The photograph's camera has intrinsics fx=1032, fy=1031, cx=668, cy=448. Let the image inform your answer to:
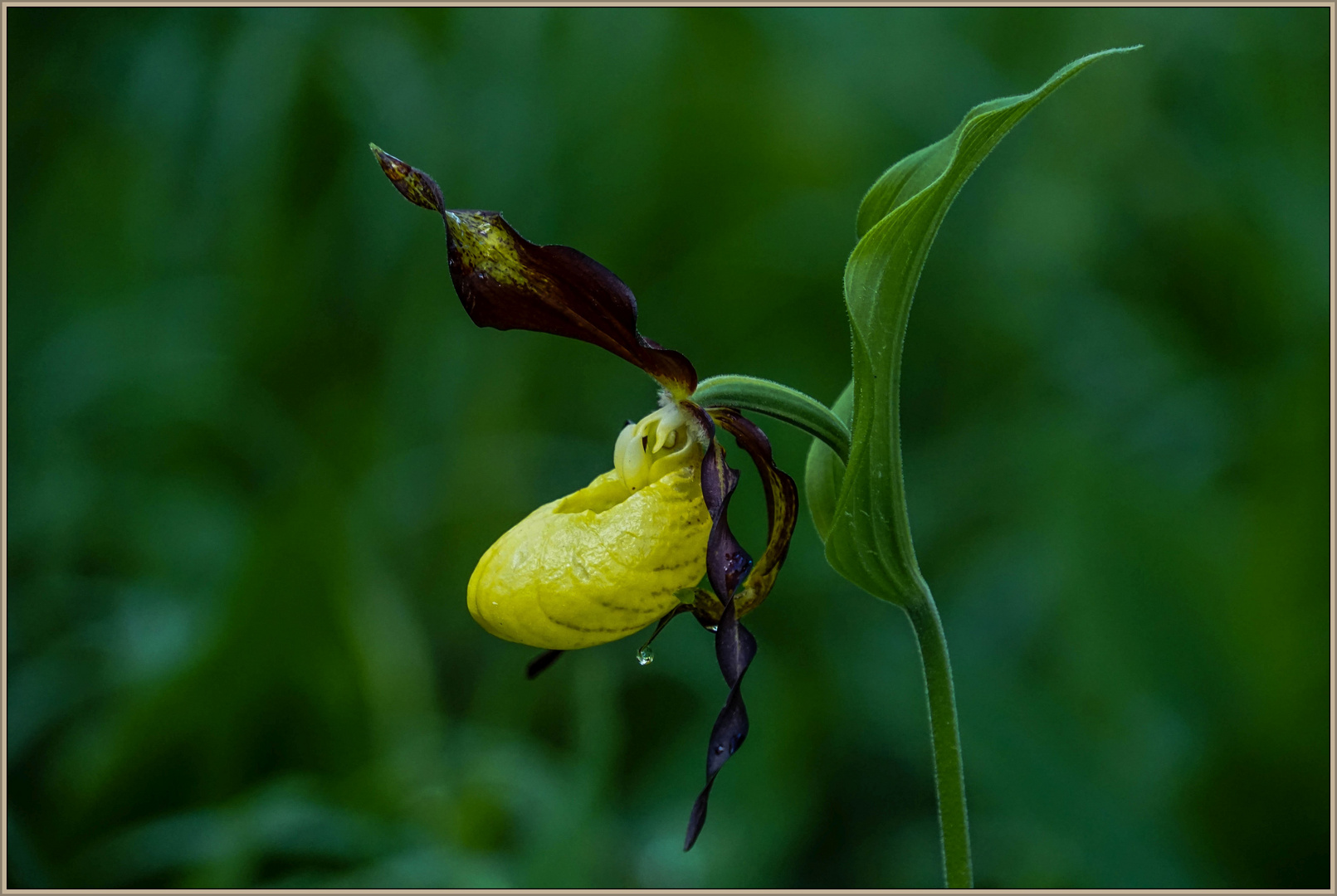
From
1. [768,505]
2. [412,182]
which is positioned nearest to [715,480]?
[768,505]

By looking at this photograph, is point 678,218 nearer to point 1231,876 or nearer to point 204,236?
point 204,236

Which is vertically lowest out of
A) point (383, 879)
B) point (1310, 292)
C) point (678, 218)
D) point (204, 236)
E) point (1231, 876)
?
point (1231, 876)

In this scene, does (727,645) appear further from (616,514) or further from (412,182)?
(412,182)

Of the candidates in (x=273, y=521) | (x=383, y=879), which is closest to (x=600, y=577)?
(x=383, y=879)

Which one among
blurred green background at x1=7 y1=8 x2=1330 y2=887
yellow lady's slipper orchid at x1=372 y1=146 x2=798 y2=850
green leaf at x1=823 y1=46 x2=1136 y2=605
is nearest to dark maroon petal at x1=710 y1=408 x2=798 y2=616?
yellow lady's slipper orchid at x1=372 y1=146 x2=798 y2=850

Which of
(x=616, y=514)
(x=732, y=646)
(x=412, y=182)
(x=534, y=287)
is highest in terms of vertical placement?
(x=412, y=182)

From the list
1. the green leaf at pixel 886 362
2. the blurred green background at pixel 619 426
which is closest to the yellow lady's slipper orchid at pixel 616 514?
the green leaf at pixel 886 362
